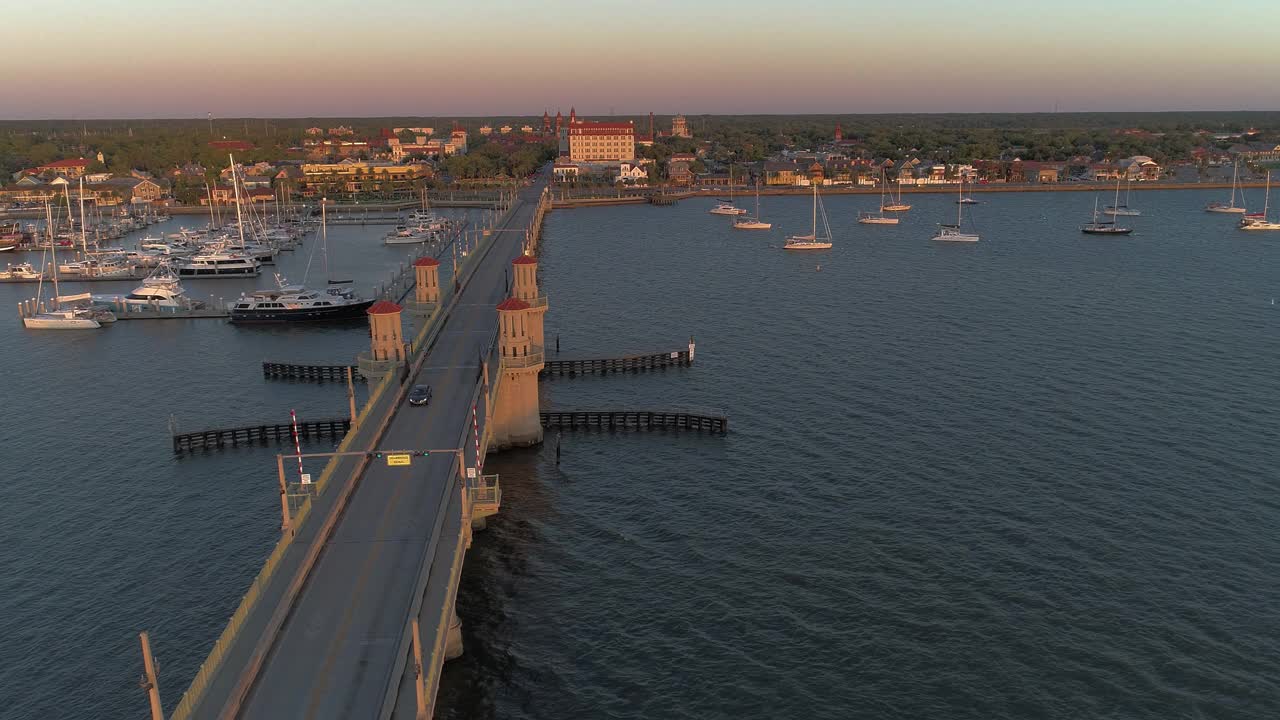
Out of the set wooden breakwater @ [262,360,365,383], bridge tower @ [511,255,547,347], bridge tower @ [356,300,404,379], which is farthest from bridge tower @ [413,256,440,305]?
bridge tower @ [356,300,404,379]

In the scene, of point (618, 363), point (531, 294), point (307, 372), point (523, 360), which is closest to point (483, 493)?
point (523, 360)

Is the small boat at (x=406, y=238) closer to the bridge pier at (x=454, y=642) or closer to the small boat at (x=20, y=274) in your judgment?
the small boat at (x=20, y=274)

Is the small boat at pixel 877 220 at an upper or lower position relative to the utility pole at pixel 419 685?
upper

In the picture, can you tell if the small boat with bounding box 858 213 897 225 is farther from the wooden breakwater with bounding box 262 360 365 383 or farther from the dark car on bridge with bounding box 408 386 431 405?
the dark car on bridge with bounding box 408 386 431 405

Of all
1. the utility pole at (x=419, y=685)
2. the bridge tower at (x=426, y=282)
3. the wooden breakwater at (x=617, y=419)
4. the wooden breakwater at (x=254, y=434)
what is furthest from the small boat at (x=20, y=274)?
the utility pole at (x=419, y=685)

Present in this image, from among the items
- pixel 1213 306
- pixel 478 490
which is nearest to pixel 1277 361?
pixel 1213 306

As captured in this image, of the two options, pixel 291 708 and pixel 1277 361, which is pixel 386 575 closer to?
pixel 291 708
